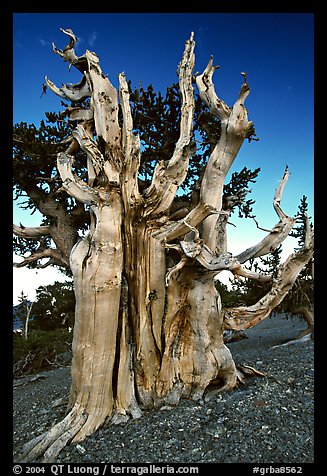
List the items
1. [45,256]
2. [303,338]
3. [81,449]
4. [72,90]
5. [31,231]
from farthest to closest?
[303,338] → [45,256] → [31,231] → [72,90] → [81,449]

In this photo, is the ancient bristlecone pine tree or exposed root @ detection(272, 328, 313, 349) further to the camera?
exposed root @ detection(272, 328, 313, 349)

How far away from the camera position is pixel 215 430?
3645 millimetres

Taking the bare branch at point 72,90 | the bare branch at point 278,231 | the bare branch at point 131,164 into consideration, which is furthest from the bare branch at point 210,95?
the bare branch at point 72,90

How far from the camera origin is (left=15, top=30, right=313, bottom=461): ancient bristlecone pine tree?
444cm

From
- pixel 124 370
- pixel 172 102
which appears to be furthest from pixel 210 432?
pixel 172 102

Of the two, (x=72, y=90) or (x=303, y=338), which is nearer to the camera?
(x=72, y=90)

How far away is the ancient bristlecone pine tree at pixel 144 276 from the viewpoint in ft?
14.6

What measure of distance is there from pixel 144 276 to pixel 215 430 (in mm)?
2417

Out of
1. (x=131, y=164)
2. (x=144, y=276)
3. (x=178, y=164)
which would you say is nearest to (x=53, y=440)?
(x=144, y=276)

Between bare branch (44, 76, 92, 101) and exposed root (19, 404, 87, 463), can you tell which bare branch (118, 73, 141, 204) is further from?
exposed root (19, 404, 87, 463)

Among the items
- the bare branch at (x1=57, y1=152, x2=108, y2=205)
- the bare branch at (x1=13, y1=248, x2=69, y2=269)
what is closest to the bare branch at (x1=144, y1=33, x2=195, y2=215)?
the bare branch at (x1=57, y1=152, x2=108, y2=205)

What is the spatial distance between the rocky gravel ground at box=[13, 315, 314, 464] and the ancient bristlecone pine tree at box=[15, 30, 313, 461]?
38 centimetres

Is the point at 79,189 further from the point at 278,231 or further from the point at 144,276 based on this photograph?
the point at 278,231

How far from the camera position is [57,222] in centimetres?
758
